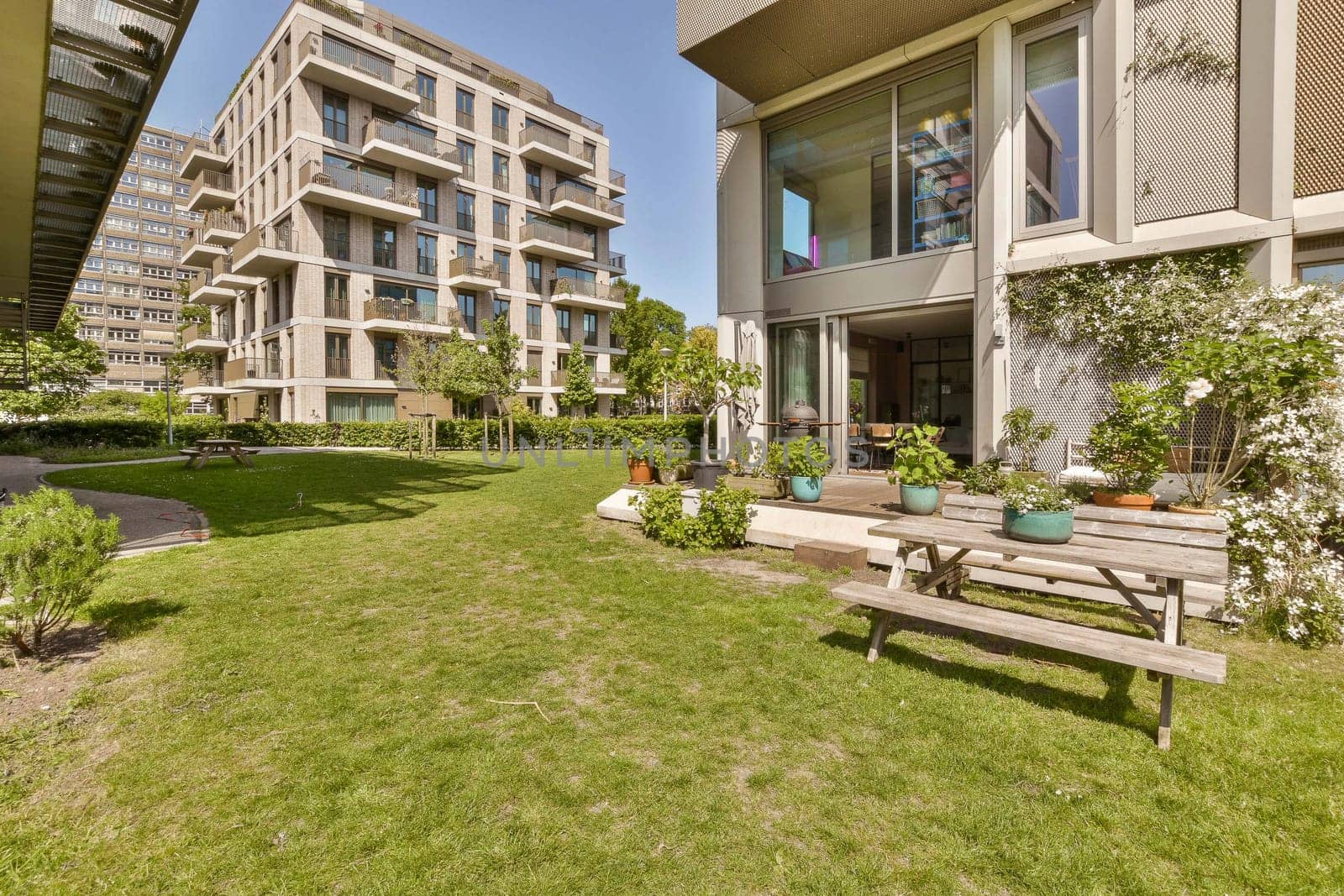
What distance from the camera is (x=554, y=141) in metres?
37.5

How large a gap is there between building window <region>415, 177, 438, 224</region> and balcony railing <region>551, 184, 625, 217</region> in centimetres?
765

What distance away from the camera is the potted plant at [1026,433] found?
24.5ft

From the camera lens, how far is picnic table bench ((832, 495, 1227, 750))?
293 cm

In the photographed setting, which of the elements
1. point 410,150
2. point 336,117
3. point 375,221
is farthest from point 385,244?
point 336,117

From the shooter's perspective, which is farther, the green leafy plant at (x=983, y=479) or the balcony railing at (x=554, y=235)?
the balcony railing at (x=554, y=235)

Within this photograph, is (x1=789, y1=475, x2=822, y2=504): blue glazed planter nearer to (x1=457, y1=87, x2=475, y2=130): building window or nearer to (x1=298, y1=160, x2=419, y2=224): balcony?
(x1=298, y1=160, x2=419, y2=224): balcony

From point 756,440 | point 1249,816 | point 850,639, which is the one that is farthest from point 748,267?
point 1249,816

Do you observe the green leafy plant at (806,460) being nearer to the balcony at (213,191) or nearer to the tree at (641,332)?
the tree at (641,332)

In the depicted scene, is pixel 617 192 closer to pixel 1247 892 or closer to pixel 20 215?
pixel 20 215

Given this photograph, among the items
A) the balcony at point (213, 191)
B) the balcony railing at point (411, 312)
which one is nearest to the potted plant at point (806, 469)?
the balcony railing at point (411, 312)

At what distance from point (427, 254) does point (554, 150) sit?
10.8 metres

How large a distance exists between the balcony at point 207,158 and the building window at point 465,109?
14492 mm

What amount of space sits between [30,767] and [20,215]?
8337 mm

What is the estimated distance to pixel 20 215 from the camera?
24.7ft
